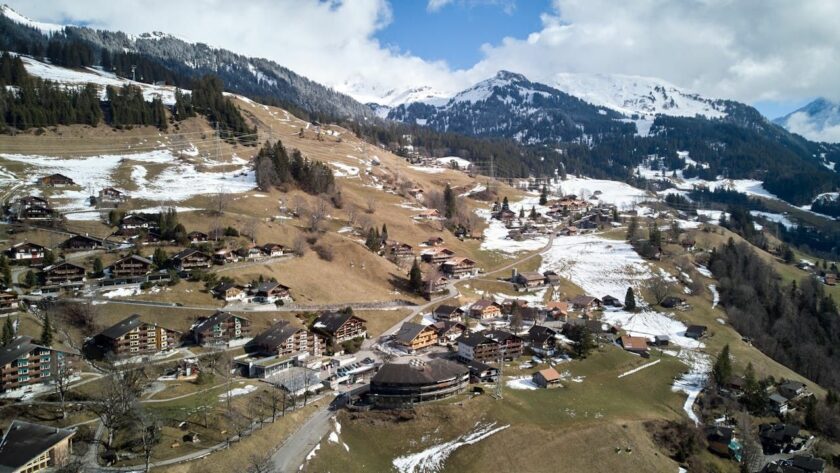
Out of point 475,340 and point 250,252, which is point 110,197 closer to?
point 250,252

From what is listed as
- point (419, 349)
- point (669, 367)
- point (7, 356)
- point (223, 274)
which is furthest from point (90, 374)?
point (669, 367)

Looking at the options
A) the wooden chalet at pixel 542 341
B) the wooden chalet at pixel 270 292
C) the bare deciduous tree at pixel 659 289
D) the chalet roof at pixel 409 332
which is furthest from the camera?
the bare deciduous tree at pixel 659 289

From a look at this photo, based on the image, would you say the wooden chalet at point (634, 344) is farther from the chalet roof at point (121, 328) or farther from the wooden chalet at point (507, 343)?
the chalet roof at point (121, 328)

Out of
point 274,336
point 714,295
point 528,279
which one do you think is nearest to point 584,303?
point 528,279

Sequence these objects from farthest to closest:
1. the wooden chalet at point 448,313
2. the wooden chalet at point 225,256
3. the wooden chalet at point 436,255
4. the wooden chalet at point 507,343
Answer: the wooden chalet at point 436,255
the wooden chalet at point 448,313
the wooden chalet at point 225,256
the wooden chalet at point 507,343

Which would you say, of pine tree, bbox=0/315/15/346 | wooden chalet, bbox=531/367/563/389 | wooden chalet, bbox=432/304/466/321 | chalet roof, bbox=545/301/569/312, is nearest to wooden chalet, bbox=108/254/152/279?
pine tree, bbox=0/315/15/346

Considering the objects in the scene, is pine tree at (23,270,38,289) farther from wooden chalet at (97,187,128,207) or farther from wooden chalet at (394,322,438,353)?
wooden chalet at (394,322,438,353)

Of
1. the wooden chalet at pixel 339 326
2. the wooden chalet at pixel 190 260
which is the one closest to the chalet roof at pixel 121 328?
the wooden chalet at pixel 190 260
